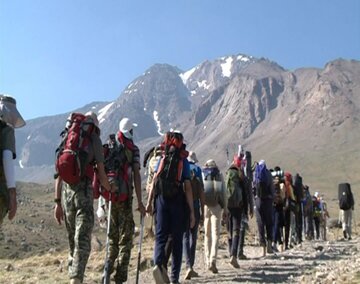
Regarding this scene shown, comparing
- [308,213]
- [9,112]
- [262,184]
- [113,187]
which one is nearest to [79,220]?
[113,187]

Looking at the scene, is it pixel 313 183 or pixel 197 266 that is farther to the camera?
pixel 313 183

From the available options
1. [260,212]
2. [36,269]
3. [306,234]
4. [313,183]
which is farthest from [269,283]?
[313,183]

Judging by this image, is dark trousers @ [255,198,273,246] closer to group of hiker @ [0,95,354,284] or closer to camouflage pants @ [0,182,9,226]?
group of hiker @ [0,95,354,284]

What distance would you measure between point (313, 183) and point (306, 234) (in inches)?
6635

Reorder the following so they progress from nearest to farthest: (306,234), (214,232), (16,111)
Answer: (16,111)
(214,232)
(306,234)

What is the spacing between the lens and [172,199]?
795 centimetres

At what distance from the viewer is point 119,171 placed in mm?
7820

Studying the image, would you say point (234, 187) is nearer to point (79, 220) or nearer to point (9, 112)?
point (79, 220)

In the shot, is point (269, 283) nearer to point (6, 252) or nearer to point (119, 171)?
point (119, 171)

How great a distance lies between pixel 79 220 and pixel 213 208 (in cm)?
404

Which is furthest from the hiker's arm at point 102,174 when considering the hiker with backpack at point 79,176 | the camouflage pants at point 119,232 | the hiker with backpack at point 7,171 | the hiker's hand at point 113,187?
the hiker with backpack at point 7,171

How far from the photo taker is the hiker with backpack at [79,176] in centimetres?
664

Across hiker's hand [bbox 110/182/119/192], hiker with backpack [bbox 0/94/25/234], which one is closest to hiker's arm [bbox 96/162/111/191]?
hiker's hand [bbox 110/182/119/192]

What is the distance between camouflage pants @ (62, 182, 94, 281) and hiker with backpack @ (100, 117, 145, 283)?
88 cm
